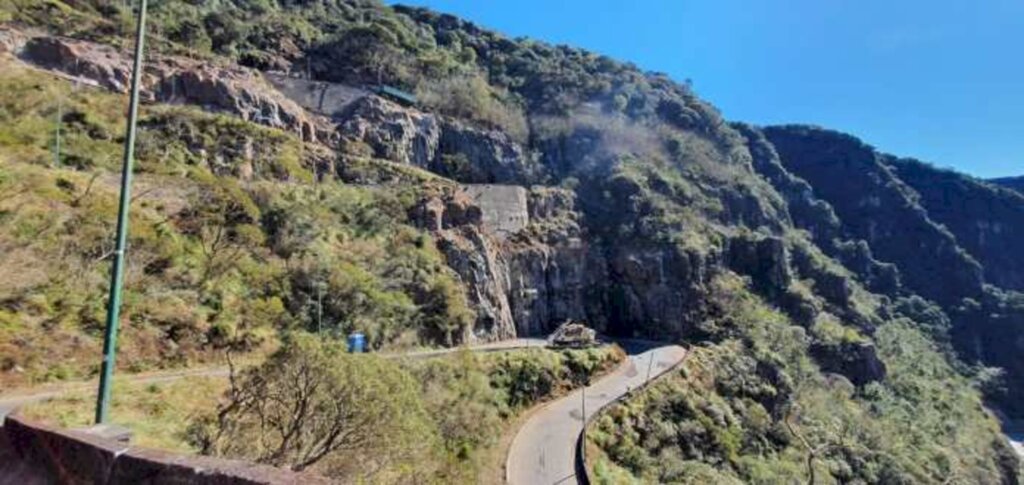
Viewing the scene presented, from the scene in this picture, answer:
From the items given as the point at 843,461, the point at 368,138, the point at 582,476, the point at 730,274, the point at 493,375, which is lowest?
the point at 843,461

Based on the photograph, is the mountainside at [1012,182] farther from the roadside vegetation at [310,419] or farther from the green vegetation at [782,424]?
the roadside vegetation at [310,419]

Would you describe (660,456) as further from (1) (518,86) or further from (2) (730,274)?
(1) (518,86)

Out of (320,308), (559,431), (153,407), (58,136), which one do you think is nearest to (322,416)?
(153,407)

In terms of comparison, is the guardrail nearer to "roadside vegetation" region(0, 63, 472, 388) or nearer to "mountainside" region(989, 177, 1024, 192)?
"roadside vegetation" region(0, 63, 472, 388)

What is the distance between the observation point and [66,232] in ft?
72.7

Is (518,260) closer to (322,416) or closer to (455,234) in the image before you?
(455,234)

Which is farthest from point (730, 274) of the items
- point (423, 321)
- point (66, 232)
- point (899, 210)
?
point (899, 210)

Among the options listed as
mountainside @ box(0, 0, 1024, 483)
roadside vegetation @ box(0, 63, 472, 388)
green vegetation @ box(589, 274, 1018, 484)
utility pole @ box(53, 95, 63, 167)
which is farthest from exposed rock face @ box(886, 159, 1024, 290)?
utility pole @ box(53, 95, 63, 167)

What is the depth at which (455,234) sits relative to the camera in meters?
42.7

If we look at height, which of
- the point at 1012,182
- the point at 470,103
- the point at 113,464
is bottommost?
the point at 113,464

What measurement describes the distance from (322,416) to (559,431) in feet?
52.8

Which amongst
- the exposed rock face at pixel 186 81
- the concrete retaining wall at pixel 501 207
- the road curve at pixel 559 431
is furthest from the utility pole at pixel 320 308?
the exposed rock face at pixel 186 81

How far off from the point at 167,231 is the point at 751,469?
3342 cm

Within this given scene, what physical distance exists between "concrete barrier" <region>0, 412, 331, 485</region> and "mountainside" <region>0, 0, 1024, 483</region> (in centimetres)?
1327
